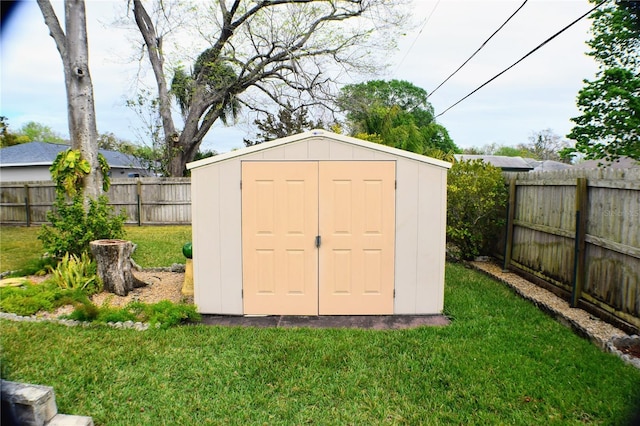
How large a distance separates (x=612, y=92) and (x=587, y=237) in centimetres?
562

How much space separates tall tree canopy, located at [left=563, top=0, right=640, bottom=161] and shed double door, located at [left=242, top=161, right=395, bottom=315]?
6.85 meters

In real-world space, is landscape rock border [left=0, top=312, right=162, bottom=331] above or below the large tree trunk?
below

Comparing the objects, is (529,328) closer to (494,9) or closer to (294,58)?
(494,9)

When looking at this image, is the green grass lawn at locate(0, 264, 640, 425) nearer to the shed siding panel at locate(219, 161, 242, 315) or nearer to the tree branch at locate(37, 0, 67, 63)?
the shed siding panel at locate(219, 161, 242, 315)

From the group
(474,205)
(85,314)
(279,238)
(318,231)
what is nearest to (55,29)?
(85,314)

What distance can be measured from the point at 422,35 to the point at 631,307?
12.6 m

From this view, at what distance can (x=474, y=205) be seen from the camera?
8.51 metres

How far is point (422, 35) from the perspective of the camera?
48.5 ft

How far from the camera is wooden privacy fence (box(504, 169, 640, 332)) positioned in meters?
4.69

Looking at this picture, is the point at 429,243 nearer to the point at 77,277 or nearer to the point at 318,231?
the point at 318,231

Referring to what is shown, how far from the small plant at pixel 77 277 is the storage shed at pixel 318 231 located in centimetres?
200

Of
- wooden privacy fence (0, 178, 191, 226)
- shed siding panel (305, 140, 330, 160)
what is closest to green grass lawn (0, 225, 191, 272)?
wooden privacy fence (0, 178, 191, 226)

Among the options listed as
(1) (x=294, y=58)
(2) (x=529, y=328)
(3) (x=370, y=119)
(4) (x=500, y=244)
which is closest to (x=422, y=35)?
(3) (x=370, y=119)

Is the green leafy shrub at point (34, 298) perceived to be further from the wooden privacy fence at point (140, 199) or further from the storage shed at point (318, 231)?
the wooden privacy fence at point (140, 199)
